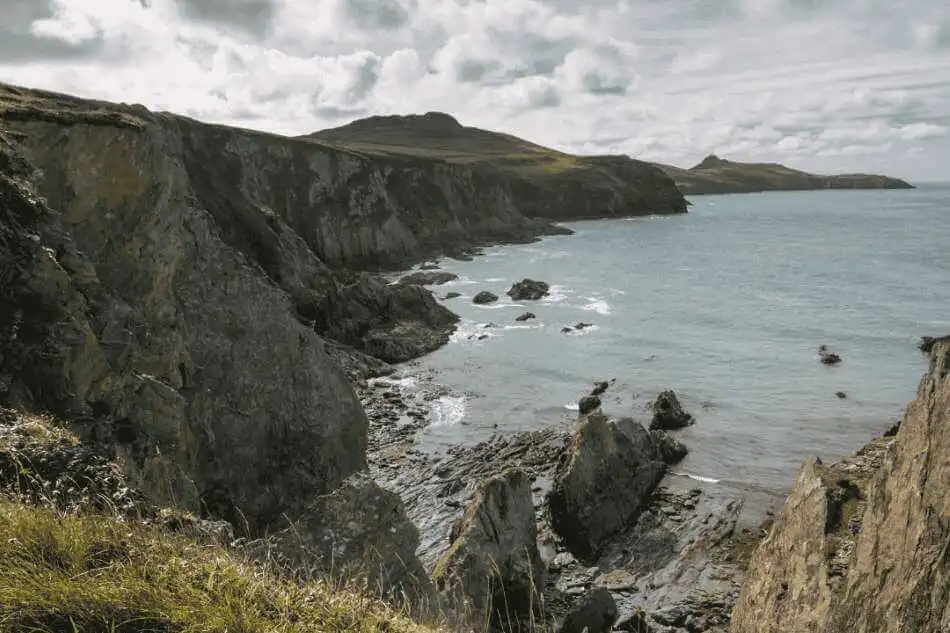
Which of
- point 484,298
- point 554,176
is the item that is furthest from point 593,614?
point 554,176

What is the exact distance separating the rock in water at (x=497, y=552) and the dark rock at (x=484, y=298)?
120 ft

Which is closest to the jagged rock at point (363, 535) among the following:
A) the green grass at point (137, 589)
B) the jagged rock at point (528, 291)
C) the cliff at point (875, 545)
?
the green grass at point (137, 589)

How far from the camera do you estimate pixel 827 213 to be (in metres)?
159

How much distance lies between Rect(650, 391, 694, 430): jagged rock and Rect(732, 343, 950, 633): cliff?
1568 cm

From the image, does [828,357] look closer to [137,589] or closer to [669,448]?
[669,448]

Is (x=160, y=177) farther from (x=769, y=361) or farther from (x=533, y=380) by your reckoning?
(x=769, y=361)

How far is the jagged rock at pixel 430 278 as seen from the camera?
202ft

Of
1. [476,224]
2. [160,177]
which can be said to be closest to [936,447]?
[160,177]

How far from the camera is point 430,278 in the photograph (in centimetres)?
6281

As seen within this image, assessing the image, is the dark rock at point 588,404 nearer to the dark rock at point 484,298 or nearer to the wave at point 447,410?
the wave at point 447,410

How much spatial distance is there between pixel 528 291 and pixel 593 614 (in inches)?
1636

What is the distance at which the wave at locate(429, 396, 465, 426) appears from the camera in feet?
90.1

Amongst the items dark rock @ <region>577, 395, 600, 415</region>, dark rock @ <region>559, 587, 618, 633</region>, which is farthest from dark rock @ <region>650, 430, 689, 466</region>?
dark rock @ <region>559, 587, 618, 633</region>

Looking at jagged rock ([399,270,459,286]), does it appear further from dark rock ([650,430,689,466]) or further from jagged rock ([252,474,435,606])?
jagged rock ([252,474,435,606])
